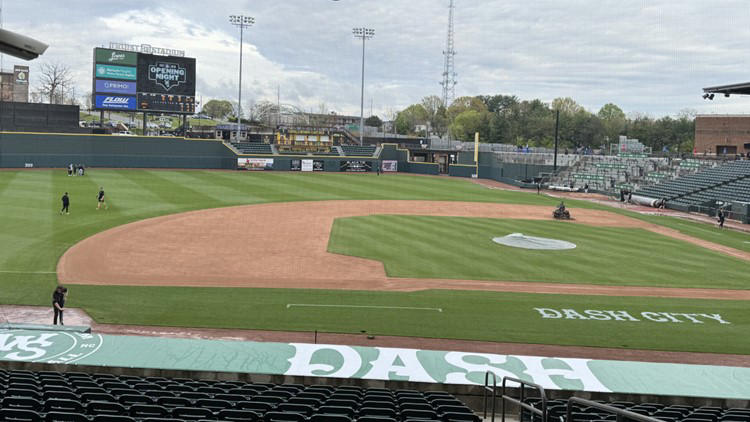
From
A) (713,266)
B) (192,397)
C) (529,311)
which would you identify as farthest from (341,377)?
(713,266)

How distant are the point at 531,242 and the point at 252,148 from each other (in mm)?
58436

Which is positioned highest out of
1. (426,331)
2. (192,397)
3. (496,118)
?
(496,118)

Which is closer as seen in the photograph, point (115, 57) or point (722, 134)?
point (115, 57)

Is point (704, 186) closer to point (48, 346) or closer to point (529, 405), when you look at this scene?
point (529, 405)

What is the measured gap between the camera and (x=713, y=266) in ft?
93.6

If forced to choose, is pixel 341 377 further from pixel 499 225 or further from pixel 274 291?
pixel 499 225

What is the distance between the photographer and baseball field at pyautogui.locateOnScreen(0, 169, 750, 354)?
18.9 metres

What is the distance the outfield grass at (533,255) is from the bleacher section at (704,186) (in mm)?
18773

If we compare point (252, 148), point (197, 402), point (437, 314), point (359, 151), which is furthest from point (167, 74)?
point (197, 402)

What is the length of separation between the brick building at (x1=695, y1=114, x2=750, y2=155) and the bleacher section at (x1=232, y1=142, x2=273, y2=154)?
60925 millimetres

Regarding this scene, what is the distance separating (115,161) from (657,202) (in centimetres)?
6164

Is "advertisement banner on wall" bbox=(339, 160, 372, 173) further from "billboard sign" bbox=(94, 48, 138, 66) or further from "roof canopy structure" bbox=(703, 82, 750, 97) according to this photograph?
"roof canopy structure" bbox=(703, 82, 750, 97)

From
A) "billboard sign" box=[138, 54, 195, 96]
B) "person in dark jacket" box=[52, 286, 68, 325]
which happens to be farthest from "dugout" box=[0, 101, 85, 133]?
"person in dark jacket" box=[52, 286, 68, 325]

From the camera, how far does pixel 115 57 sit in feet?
235
